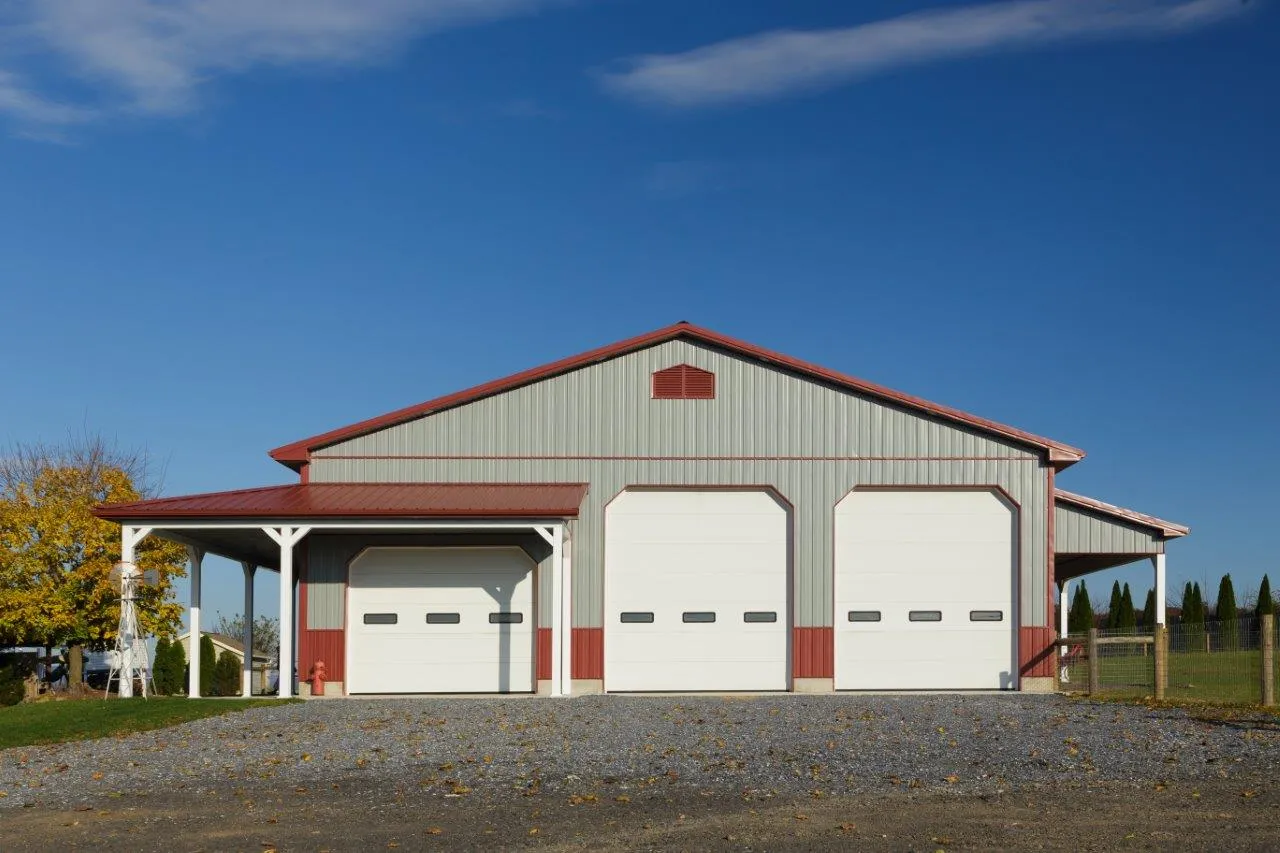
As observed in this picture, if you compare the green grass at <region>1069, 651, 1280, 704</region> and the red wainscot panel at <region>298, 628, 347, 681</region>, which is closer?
the green grass at <region>1069, 651, 1280, 704</region>

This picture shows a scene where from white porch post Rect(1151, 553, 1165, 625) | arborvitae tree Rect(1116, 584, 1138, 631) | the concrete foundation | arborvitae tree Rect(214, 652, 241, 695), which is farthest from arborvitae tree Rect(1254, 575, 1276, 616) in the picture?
arborvitae tree Rect(214, 652, 241, 695)

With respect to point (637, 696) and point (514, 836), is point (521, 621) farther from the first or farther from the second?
point (514, 836)

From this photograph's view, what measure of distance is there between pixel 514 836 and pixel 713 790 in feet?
8.27

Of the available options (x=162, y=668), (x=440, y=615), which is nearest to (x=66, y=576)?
(x=162, y=668)

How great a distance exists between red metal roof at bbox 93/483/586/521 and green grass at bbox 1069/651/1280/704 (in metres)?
9.05

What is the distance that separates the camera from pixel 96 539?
3875 centimetres

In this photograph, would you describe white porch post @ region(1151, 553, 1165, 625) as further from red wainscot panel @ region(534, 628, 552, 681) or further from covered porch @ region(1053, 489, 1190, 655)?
red wainscot panel @ region(534, 628, 552, 681)

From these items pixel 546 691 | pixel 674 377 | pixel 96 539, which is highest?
pixel 674 377

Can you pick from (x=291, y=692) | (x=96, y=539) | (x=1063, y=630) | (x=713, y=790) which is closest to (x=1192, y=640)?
(x=1063, y=630)

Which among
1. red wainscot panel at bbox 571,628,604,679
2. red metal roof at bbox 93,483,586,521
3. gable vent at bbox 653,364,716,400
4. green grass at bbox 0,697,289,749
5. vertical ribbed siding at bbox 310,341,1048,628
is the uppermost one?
gable vent at bbox 653,364,716,400

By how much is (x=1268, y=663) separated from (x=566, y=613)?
10.3 m

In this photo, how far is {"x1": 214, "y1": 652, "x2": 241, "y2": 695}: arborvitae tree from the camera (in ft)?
137

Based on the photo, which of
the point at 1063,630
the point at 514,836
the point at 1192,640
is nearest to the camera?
the point at 514,836

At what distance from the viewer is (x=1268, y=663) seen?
64.8ft
